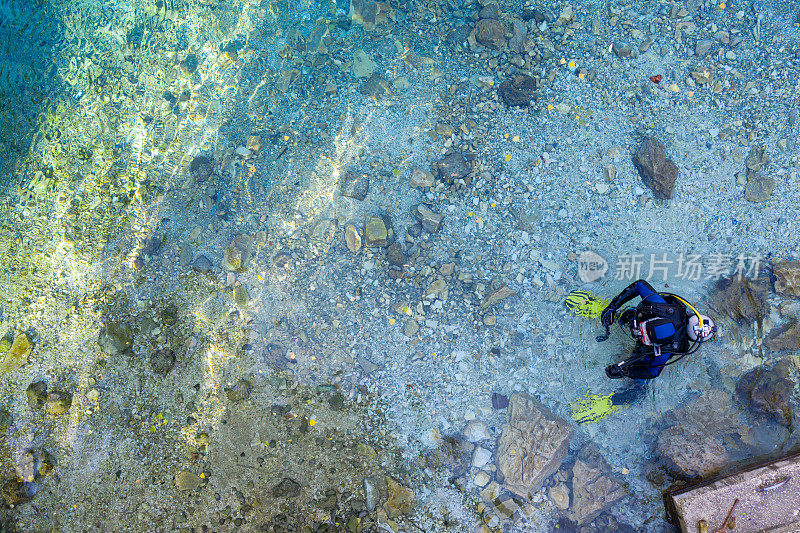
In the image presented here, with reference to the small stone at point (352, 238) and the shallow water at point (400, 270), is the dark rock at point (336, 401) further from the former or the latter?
the small stone at point (352, 238)

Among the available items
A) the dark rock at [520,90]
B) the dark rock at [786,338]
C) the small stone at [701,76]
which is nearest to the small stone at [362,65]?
the dark rock at [520,90]

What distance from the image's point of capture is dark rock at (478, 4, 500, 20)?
4.49 m

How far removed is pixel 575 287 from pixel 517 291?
23.8 inches

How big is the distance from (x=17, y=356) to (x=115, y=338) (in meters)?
1.13

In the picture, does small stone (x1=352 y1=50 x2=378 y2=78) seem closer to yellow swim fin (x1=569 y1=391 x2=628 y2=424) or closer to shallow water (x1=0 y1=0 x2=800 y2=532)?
shallow water (x1=0 y1=0 x2=800 y2=532)

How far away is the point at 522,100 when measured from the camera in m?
4.32

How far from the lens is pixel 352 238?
4.20m

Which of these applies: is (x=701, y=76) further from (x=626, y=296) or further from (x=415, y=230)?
(x=415, y=230)

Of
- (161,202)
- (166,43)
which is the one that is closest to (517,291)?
(161,202)

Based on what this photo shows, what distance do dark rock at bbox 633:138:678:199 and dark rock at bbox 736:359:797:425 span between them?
199 cm

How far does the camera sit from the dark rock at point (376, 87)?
4438 millimetres

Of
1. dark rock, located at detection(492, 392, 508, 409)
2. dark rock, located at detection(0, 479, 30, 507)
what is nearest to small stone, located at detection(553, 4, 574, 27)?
dark rock, located at detection(492, 392, 508, 409)

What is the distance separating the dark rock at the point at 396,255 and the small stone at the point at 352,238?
0.32 metres


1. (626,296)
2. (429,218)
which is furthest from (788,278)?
(429,218)
